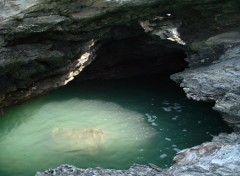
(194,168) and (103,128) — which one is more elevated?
(194,168)

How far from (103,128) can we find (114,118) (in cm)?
73

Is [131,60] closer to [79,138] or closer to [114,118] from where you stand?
[114,118]

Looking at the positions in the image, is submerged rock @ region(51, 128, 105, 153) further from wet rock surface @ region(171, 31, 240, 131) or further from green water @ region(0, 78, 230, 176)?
wet rock surface @ region(171, 31, 240, 131)

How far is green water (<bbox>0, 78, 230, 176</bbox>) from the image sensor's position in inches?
412

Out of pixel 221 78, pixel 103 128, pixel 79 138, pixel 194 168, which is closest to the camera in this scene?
pixel 194 168

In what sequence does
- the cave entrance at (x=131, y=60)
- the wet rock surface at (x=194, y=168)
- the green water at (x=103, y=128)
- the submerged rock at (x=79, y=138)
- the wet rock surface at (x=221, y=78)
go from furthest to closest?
the cave entrance at (x=131, y=60) < the submerged rock at (x=79, y=138) < the green water at (x=103, y=128) < the wet rock surface at (x=221, y=78) < the wet rock surface at (x=194, y=168)

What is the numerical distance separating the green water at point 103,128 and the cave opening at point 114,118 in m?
0.03

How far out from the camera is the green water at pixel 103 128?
34.3ft

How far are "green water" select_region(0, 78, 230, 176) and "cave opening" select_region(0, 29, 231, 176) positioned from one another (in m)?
0.03

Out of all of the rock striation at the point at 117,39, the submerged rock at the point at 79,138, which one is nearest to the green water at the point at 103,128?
the submerged rock at the point at 79,138

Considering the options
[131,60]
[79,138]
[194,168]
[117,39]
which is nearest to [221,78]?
[194,168]

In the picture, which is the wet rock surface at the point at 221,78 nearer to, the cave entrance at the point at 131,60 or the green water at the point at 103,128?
the green water at the point at 103,128

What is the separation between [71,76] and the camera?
49.2 ft

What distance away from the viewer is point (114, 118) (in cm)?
1268
